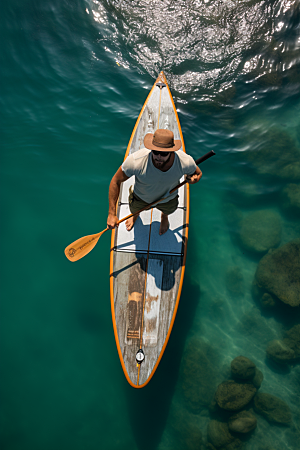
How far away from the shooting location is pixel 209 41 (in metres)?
8.12

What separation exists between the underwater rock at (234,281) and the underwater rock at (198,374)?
4.65 ft

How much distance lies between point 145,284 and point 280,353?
3572 mm

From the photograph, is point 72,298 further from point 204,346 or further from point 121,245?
point 204,346

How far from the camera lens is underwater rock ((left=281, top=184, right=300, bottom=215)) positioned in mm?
7473

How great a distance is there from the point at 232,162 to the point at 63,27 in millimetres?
6092

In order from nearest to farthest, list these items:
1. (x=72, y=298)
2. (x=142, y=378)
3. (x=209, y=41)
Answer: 1. (x=142, y=378)
2. (x=72, y=298)
3. (x=209, y=41)

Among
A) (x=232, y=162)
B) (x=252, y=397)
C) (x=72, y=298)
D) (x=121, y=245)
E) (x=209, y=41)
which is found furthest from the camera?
(x=209, y=41)

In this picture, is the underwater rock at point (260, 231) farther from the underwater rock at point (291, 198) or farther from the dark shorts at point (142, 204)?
the dark shorts at point (142, 204)

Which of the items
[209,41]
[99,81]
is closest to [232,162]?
[209,41]

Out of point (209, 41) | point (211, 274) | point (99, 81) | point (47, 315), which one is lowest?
point (47, 315)

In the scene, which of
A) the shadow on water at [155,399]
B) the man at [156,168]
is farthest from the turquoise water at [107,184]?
the man at [156,168]

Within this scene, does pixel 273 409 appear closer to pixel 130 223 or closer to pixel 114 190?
pixel 130 223

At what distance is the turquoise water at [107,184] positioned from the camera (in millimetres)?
6113

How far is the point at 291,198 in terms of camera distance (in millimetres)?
7488
